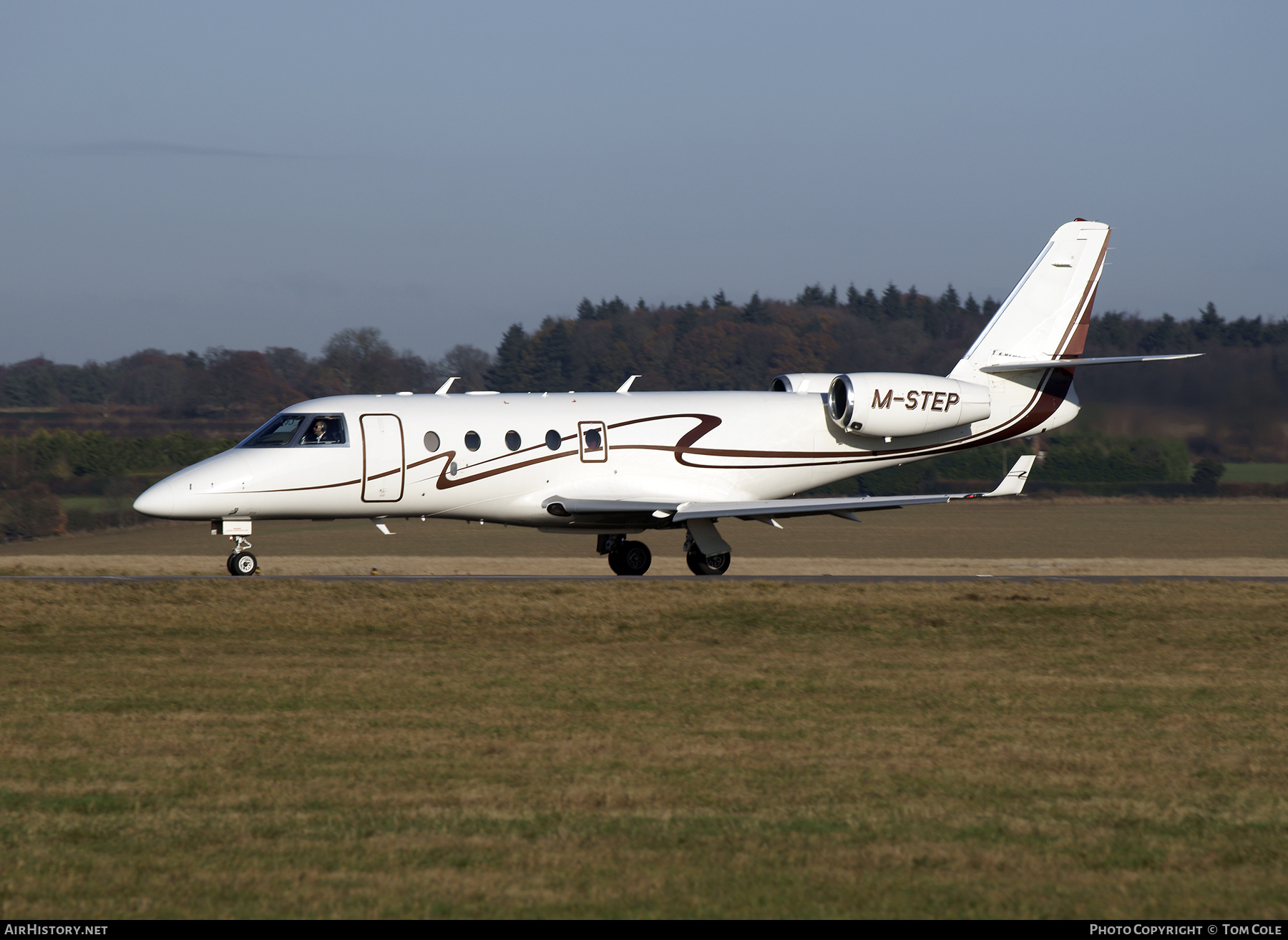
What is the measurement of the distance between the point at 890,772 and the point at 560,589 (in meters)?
11.9

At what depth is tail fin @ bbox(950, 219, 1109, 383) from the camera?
28.5 metres

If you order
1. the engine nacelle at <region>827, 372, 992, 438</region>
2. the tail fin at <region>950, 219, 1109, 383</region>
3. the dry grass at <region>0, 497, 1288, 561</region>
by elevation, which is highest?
the tail fin at <region>950, 219, 1109, 383</region>

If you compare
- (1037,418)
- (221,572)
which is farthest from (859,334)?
(221,572)

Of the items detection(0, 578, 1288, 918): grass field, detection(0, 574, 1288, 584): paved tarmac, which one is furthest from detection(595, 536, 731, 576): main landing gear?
detection(0, 578, 1288, 918): grass field

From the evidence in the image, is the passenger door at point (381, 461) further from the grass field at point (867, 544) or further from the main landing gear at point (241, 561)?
the grass field at point (867, 544)

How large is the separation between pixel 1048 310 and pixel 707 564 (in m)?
9.17

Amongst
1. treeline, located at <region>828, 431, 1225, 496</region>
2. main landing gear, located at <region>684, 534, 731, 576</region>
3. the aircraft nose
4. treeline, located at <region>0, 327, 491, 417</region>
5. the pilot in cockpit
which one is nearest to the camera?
the aircraft nose

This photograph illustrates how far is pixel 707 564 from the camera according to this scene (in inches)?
1030

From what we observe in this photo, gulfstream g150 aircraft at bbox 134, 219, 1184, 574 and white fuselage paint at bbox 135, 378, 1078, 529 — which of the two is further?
gulfstream g150 aircraft at bbox 134, 219, 1184, 574

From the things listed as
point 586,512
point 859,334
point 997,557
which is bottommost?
point 997,557

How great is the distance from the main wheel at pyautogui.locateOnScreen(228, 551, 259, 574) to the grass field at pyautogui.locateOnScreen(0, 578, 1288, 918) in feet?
16.1

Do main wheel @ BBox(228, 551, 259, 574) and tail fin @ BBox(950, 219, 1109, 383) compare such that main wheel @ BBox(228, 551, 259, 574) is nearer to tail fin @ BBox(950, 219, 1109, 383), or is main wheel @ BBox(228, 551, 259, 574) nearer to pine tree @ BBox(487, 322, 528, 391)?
tail fin @ BBox(950, 219, 1109, 383)

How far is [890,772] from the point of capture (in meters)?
9.71
